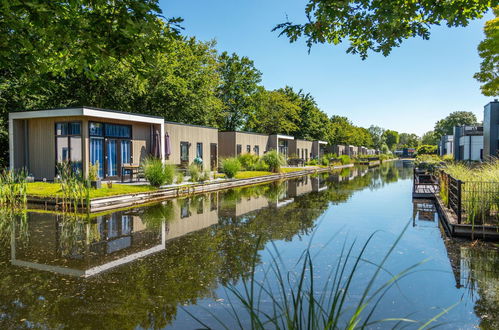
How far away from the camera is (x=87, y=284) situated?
14.7ft

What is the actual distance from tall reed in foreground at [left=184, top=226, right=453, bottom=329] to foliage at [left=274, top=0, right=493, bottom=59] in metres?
2.14

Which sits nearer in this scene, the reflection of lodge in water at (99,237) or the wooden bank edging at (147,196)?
the reflection of lodge in water at (99,237)

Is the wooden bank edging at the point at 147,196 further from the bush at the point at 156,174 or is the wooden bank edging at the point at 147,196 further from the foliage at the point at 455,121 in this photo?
the foliage at the point at 455,121

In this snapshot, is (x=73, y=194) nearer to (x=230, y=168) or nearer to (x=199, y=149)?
(x=230, y=168)

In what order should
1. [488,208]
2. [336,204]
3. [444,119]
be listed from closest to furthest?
[488,208]
[336,204]
[444,119]

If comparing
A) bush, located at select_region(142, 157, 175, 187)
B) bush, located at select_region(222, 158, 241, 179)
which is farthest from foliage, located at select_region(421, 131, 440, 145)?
bush, located at select_region(142, 157, 175, 187)

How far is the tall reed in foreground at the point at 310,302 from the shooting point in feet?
5.21

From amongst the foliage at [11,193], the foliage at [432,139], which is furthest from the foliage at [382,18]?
the foliage at [432,139]

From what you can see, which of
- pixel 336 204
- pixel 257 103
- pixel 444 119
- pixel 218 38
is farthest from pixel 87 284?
pixel 444 119

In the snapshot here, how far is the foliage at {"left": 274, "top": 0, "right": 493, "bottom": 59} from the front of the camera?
131 inches

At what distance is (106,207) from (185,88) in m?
16.1

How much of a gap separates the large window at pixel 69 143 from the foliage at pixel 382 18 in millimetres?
13257

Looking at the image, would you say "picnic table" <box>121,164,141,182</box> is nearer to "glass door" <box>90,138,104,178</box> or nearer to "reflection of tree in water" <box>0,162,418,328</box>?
"glass door" <box>90,138,104,178</box>

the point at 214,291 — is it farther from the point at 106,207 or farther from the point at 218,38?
the point at 218,38
